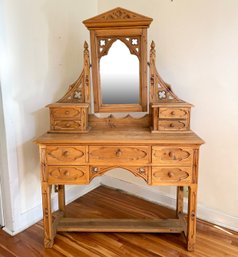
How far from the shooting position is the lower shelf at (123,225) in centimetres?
184

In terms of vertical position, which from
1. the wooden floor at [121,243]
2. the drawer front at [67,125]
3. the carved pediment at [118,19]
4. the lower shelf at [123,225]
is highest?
the carved pediment at [118,19]

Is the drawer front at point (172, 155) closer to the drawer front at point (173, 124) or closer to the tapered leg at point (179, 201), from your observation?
the drawer front at point (173, 124)

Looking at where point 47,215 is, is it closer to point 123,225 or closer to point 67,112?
point 123,225

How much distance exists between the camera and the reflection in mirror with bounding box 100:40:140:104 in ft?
6.03

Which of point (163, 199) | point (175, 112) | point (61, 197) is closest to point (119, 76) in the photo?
point (175, 112)

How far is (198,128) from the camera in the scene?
79.2 inches

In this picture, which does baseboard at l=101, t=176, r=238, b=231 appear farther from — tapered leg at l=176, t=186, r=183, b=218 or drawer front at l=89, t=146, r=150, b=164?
drawer front at l=89, t=146, r=150, b=164

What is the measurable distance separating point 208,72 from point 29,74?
1.35 m

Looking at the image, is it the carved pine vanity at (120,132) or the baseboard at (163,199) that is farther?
the baseboard at (163,199)

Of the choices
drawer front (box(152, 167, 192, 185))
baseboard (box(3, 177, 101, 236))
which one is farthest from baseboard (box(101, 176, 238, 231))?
drawer front (box(152, 167, 192, 185))

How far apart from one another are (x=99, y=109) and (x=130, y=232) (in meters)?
0.97

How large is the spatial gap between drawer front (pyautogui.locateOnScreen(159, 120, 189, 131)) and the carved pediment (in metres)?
0.69

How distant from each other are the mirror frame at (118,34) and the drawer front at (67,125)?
0.62 ft

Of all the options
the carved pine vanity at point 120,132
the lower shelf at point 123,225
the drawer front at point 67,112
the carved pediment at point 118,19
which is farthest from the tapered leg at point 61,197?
the carved pediment at point 118,19
